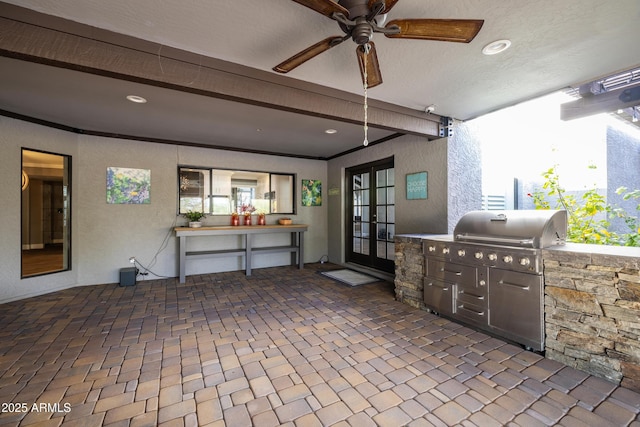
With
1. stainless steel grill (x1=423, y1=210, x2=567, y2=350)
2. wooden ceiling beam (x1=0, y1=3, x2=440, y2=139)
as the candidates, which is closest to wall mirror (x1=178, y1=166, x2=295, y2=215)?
wooden ceiling beam (x1=0, y1=3, x2=440, y2=139)

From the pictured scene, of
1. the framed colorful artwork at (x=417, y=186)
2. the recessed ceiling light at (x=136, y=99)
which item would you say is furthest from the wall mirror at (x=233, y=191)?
the framed colorful artwork at (x=417, y=186)

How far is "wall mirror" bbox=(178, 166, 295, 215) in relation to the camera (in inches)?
214

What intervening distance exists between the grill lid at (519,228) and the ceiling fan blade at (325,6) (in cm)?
243

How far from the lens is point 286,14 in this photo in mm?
1871

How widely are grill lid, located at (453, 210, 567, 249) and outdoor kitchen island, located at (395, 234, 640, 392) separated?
0.40 ft

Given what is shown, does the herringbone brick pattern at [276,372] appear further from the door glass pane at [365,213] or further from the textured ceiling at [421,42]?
the textured ceiling at [421,42]

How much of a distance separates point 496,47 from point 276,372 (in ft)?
10.4

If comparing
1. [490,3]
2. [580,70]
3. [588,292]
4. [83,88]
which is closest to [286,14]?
[490,3]

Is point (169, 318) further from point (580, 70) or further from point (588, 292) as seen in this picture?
point (580, 70)

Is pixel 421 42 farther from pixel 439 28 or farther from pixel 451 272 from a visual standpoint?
pixel 451 272

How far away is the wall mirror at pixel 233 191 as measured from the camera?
544cm

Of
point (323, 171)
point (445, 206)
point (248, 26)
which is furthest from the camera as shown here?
point (323, 171)

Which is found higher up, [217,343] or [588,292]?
[588,292]

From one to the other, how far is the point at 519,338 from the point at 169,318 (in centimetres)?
374
